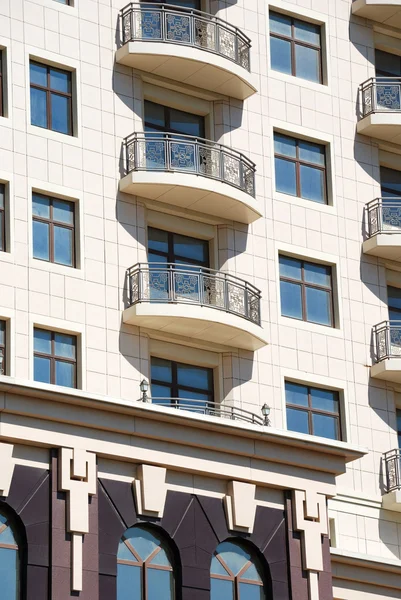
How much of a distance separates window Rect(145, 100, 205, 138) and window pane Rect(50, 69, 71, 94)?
7.46ft

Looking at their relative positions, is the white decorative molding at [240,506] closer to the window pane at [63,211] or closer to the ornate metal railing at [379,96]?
the window pane at [63,211]

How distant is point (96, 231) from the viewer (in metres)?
35.9

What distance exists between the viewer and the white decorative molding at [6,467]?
30.5m

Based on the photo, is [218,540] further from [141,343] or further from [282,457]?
[141,343]

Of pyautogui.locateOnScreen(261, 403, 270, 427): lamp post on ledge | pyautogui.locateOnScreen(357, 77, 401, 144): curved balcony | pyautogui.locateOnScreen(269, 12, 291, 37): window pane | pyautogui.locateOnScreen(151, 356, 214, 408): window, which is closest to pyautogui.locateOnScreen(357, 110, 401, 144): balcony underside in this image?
pyautogui.locateOnScreen(357, 77, 401, 144): curved balcony

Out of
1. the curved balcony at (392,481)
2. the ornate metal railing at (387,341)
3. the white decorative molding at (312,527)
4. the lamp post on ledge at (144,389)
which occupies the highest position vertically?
the ornate metal railing at (387,341)

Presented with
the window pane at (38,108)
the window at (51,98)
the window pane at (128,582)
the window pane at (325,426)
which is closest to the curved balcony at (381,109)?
the window pane at (325,426)

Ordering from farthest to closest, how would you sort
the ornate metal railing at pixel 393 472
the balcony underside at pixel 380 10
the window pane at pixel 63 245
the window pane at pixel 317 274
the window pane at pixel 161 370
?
the balcony underside at pixel 380 10 < the window pane at pixel 317 274 < the ornate metal railing at pixel 393 472 < the window pane at pixel 161 370 < the window pane at pixel 63 245

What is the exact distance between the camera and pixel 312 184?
132 ft

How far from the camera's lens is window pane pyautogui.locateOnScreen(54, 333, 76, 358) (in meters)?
34.7

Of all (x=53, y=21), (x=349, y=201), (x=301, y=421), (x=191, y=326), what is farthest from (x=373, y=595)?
(x=53, y=21)

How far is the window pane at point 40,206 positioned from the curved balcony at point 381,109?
922 cm

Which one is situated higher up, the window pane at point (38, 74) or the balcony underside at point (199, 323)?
the window pane at point (38, 74)

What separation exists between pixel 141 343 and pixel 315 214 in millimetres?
6159
